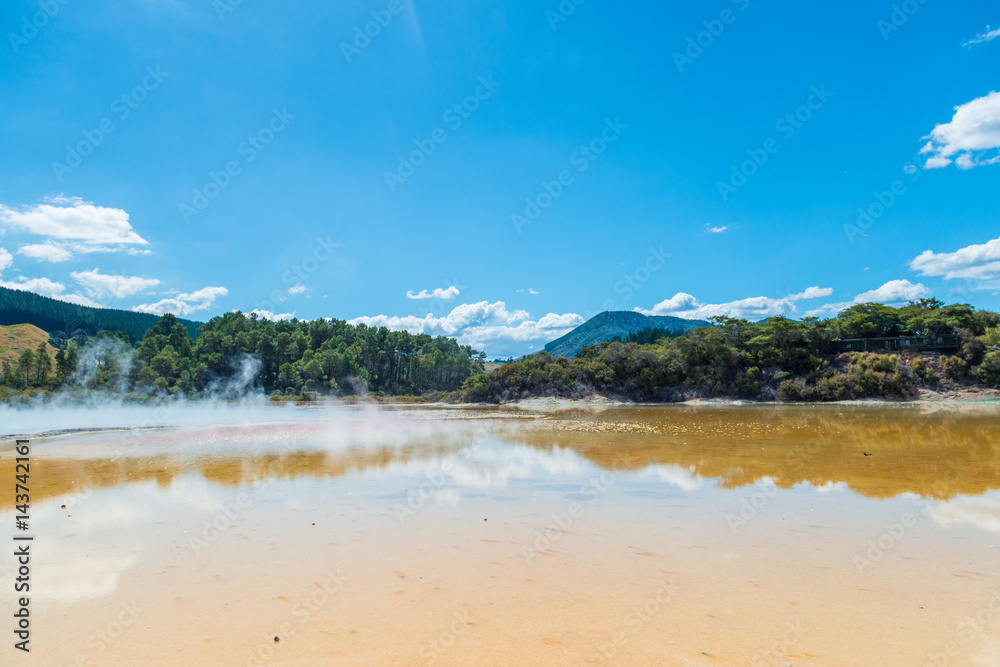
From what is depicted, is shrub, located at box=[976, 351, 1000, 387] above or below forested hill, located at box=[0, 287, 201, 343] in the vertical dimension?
below

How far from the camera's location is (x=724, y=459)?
13.3 meters

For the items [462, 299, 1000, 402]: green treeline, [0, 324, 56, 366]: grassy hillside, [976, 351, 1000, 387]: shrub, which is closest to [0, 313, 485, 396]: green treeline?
[0, 324, 56, 366]: grassy hillside

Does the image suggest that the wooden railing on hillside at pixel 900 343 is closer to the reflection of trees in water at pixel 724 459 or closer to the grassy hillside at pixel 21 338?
the reflection of trees in water at pixel 724 459

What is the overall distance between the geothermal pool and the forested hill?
134 meters

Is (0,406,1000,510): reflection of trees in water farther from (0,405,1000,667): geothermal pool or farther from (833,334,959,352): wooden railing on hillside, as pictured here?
(833,334,959,352): wooden railing on hillside

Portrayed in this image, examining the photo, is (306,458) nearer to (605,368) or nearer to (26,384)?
(605,368)

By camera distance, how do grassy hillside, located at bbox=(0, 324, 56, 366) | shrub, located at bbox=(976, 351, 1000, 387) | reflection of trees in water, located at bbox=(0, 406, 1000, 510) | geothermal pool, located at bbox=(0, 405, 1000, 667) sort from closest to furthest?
geothermal pool, located at bbox=(0, 405, 1000, 667)
reflection of trees in water, located at bbox=(0, 406, 1000, 510)
shrub, located at bbox=(976, 351, 1000, 387)
grassy hillside, located at bbox=(0, 324, 56, 366)

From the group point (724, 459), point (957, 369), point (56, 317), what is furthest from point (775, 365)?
point (56, 317)

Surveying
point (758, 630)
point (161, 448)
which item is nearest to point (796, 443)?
point (758, 630)

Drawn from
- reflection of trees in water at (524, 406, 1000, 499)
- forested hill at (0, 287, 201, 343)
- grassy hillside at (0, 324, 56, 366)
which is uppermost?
forested hill at (0, 287, 201, 343)

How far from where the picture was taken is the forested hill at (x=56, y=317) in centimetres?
12100

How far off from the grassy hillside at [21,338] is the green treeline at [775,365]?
102282 millimetres

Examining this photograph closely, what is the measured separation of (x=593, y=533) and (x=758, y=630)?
3036 millimetres

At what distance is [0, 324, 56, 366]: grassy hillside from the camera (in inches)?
3893
